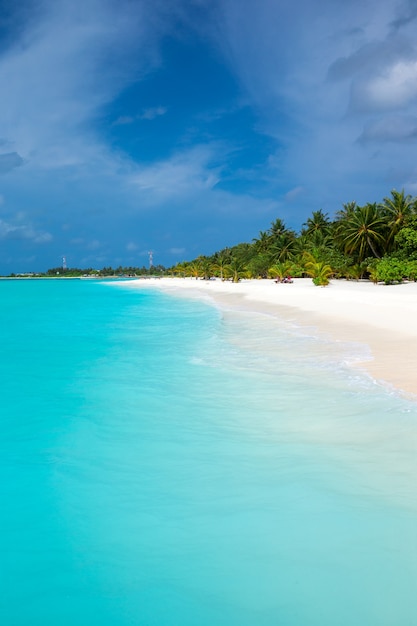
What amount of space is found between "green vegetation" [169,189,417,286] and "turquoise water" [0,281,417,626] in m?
38.7

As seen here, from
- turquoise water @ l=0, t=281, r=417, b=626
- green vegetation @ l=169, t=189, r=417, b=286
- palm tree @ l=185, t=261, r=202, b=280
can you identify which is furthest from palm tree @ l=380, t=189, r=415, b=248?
palm tree @ l=185, t=261, r=202, b=280

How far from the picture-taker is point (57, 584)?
4.05 m

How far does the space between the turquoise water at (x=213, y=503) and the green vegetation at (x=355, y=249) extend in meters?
38.7

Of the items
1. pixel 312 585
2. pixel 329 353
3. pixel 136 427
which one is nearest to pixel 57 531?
pixel 312 585

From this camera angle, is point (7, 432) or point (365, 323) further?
point (365, 323)

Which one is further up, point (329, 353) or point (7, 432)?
point (329, 353)

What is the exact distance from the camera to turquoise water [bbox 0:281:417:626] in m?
3.73

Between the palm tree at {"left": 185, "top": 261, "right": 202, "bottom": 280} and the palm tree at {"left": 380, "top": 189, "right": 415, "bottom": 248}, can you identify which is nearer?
the palm tree at {"left": 380, "top": 189, "right": 415, "bottom": 248}

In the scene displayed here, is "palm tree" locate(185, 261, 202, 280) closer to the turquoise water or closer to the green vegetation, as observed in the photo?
the green vegetation

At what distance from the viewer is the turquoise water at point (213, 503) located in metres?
3.73

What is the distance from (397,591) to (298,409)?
4.55 m

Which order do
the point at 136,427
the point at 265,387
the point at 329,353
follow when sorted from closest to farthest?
the point at 136,427 → the point at 265,387 → the point at 329,353

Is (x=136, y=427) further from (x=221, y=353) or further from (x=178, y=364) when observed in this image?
(x=221, y=353)

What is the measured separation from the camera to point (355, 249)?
55312 mm
